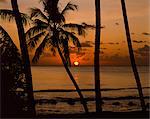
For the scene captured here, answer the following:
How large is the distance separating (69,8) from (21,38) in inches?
232

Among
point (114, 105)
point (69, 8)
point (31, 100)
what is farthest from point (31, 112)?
point (114, 105)

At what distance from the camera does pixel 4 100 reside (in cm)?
1616

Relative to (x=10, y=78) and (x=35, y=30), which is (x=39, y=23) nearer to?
(x=35, y=30)

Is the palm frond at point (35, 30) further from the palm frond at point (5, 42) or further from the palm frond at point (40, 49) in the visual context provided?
the palm frond at point (5, 42)

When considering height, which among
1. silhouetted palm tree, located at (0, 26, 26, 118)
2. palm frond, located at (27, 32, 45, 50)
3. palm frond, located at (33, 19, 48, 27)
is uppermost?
palm frond, located at (33, 19, 48, 27)

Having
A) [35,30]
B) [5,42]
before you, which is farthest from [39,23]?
[5,42]

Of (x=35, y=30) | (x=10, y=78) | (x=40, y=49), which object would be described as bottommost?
(x=10, y=78)

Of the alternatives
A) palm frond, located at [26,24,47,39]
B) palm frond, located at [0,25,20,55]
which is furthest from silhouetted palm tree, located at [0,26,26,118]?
palm frond, located at [26,24,47,39]

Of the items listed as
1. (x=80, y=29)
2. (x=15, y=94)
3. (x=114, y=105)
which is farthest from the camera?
(x=114, y=105)

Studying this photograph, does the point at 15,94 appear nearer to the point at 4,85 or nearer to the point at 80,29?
the point at 4,85

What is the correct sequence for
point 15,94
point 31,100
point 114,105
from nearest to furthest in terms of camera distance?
1. point 31,100
2. point 15,94
3. point 114,105

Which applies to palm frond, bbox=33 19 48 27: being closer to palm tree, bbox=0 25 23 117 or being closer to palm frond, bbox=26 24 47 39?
palm frond, bbox=26 24 47 39

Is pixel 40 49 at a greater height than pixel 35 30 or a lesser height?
lesser

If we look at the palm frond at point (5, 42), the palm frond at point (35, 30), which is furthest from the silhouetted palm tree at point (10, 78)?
the palm frond at point (35, 30)
